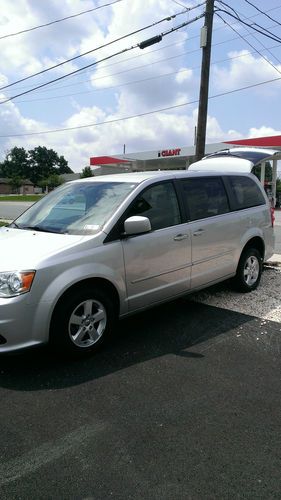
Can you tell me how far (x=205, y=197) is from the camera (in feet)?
18.2

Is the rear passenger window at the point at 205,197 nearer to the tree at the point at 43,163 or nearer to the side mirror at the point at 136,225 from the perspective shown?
the side mirror at the point at 136,225

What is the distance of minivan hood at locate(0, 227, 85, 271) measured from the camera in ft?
12.4

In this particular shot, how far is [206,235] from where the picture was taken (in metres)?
5.36

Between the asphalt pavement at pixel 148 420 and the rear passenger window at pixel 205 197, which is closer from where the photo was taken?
the asphalt pavement at pixel 148 420

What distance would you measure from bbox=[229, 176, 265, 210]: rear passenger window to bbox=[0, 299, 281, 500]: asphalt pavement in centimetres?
207

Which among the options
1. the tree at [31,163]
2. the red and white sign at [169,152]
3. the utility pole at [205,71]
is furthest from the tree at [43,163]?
the utility pole at [205,71]

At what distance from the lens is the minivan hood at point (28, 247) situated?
3791 mm

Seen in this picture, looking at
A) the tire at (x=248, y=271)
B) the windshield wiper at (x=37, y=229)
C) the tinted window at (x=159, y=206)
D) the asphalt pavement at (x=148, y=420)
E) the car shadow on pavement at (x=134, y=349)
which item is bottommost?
the asphalt pavement at (x=148, y=420)

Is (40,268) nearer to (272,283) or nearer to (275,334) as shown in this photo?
(275,334)

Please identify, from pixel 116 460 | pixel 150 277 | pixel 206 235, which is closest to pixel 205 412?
pixel 116 460

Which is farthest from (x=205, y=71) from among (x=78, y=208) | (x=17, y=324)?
(x=17, y=324)

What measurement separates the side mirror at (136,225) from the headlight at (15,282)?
109 centimetres

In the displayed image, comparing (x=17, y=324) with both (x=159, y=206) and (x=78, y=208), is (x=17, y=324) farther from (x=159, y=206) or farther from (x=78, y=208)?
(x=159, y=206)

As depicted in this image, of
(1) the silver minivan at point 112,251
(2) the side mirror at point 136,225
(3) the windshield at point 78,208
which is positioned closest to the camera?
A: (1) the silver minivan at point 112,251
